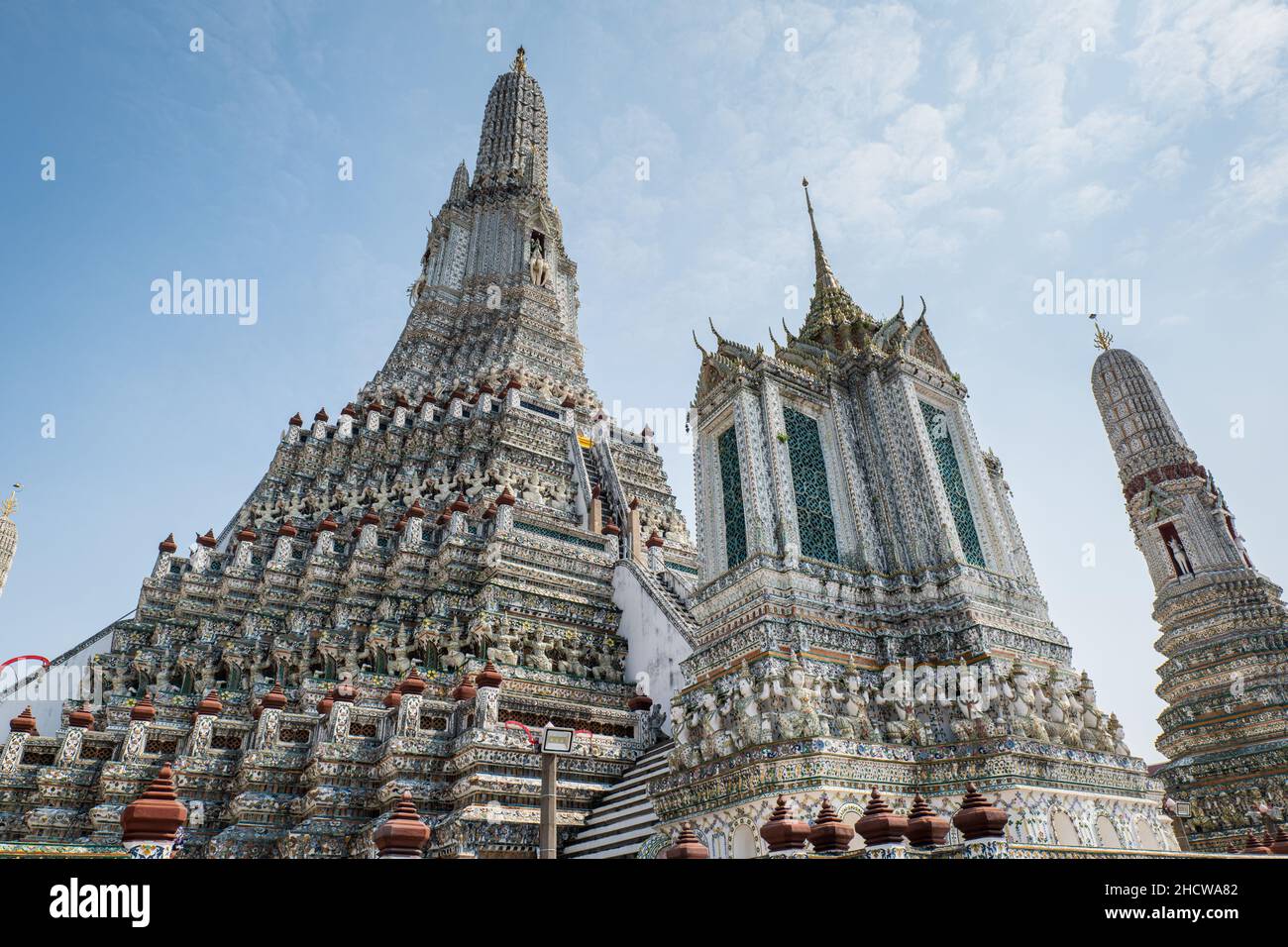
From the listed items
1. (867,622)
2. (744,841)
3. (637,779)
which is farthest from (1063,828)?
(637,779)

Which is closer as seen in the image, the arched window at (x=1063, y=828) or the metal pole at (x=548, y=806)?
the metal pole at (x=548, y=806)

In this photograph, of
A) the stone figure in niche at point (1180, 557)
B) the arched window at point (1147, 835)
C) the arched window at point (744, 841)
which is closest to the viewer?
the arched window at point (744, 841)

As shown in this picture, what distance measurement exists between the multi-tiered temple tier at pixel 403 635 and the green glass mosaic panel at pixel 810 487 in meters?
4.73

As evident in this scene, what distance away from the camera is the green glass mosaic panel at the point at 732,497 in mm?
11570

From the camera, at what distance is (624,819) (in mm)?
11281

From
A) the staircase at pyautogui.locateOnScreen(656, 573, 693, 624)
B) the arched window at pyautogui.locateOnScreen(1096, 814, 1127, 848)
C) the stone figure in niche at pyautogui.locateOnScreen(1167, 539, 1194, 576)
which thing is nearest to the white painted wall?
the staircase at pyautogui.locateOnScreen(656, 573, 693, 624)

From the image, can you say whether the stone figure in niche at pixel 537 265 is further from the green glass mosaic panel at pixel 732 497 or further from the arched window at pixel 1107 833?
the arched window at pixel 1107 833

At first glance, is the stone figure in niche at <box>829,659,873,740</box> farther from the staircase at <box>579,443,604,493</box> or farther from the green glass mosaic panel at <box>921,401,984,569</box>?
the staircase at <box>579,443,604,493</box>

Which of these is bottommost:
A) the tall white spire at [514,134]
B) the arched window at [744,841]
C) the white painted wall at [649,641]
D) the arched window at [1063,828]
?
the arched window at [1063,828]

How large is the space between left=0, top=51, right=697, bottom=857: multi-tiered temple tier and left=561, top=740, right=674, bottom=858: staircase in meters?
0.40

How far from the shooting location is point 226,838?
479 inches

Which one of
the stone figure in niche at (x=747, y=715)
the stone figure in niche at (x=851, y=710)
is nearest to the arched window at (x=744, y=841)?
the stone figure in niche at (x=747, y=715)
